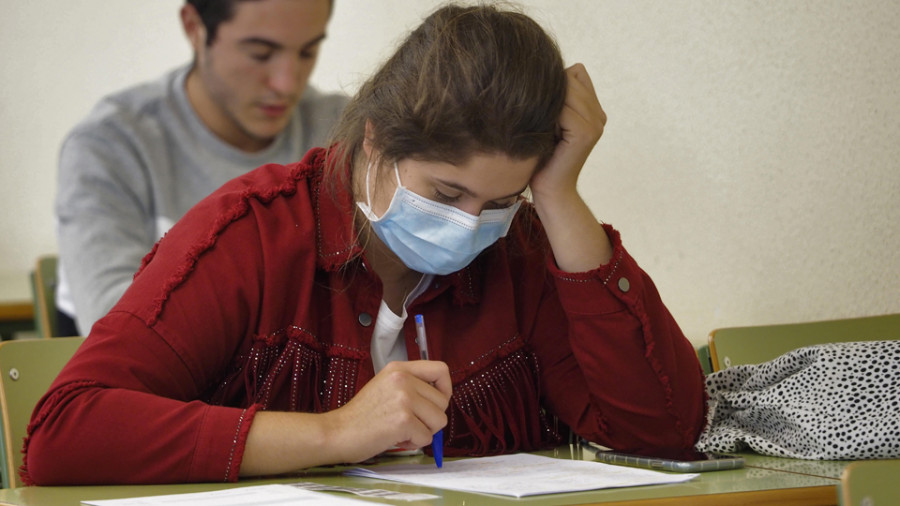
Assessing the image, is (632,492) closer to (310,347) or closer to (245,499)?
(245,499)

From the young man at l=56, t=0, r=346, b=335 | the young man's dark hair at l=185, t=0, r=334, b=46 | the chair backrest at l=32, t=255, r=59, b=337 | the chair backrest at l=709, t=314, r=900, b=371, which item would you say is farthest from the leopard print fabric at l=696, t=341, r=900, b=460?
the chair backrest at l=32, t=255, r=59, b=337

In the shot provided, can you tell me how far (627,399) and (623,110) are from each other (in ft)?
2.99

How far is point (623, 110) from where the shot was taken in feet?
6.85

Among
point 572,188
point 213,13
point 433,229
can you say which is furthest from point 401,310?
point 213,13

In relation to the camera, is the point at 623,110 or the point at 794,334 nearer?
the point at 794,334

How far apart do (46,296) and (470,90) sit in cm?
196

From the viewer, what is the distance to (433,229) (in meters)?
1.28

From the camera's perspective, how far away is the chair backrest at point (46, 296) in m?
2.66

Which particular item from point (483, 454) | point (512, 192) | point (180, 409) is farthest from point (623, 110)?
point (180, 409)

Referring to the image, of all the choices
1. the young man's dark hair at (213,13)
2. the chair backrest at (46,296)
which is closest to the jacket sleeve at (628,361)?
the young man's dark hair at (213,13)

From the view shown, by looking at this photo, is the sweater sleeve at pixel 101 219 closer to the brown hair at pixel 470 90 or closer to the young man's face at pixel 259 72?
the young man's face at pixel 259 72

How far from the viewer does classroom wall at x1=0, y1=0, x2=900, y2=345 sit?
1.77 metres

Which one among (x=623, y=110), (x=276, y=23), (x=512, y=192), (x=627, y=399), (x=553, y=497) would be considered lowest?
(x=553, y=497)

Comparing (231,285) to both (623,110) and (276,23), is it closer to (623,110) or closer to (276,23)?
(623,110)
